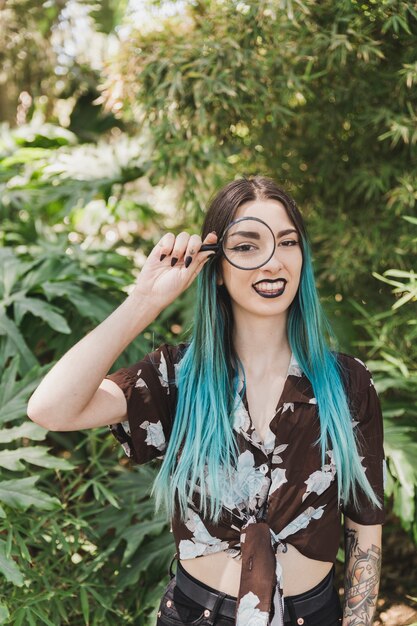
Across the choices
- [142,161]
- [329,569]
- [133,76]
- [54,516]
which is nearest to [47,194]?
[142,161]

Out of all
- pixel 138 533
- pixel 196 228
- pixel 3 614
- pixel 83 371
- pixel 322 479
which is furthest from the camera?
pixel 196 228

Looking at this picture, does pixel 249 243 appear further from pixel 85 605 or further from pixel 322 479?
pixel 85 605

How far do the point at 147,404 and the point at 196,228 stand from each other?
1.54 m

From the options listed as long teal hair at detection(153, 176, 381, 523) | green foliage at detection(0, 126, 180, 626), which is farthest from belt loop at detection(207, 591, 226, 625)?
green foliage at detection(0, 126, 180, 626)

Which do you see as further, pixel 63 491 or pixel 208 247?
pixel 63 491

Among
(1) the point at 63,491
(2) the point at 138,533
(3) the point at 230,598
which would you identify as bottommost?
(2) the point at 138,533

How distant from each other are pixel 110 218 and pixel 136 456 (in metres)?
2.49

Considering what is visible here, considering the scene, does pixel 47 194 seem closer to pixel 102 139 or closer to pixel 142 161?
pixel 142 161

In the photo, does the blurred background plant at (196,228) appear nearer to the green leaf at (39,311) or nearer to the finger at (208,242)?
the green leaf at (39,311)

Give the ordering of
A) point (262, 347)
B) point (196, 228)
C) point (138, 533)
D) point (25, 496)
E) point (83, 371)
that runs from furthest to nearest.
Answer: point (196, 228), point (138, 533), point (25, 496), point (262, 347), point (83, 371)

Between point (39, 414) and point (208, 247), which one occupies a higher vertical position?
point (208, 247)

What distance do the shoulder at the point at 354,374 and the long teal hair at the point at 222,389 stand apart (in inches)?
0.5

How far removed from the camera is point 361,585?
4.53 feet


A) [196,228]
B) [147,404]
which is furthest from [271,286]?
[196,228]
